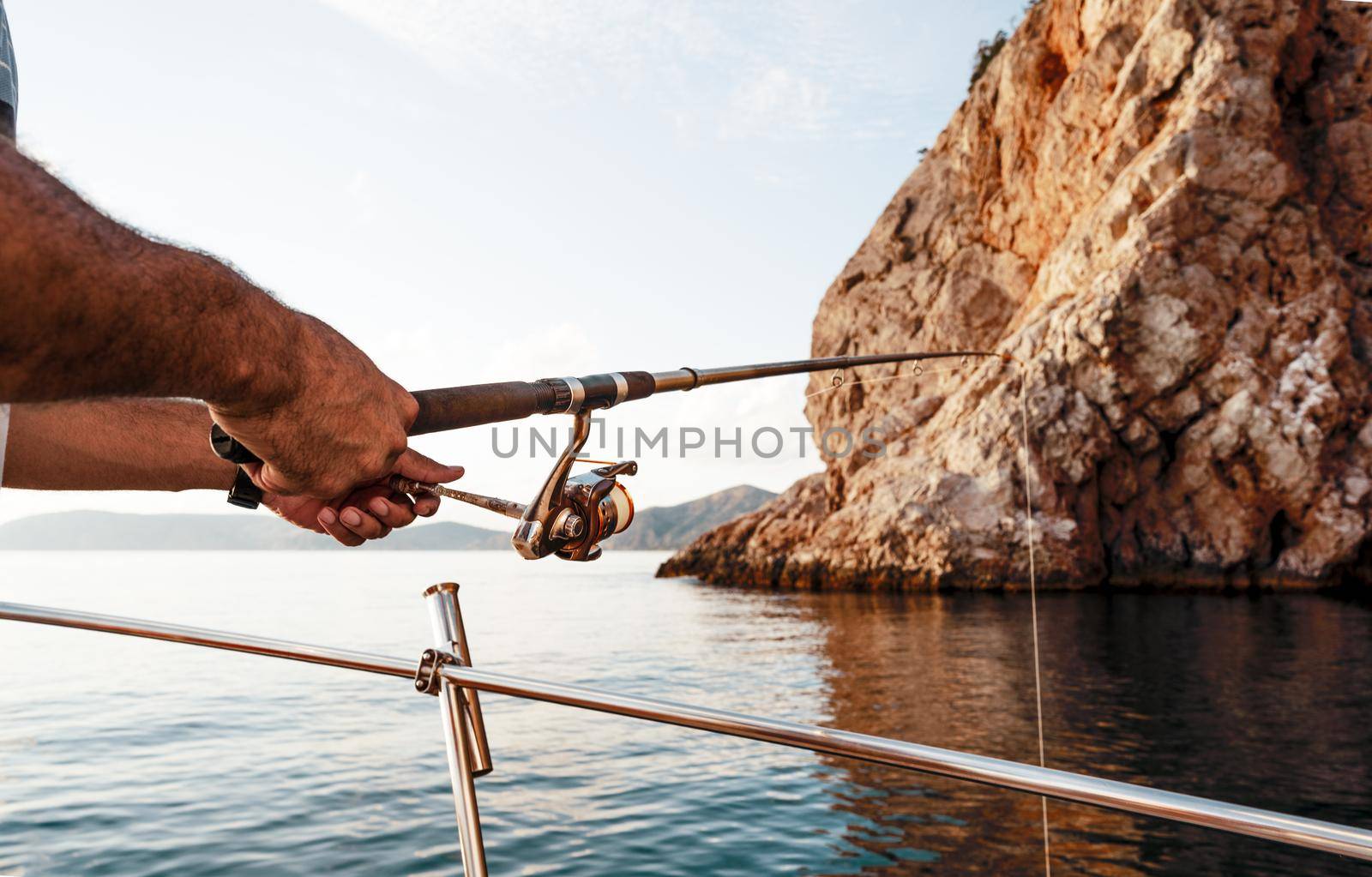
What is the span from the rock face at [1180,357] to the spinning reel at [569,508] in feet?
93.7

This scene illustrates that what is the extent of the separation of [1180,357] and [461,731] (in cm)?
3224

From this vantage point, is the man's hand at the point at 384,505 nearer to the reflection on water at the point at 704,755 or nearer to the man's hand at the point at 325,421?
the man's hand at the point at 325,421

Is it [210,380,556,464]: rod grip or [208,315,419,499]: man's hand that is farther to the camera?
[210,380,556,464]: rod grip

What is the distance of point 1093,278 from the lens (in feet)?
107

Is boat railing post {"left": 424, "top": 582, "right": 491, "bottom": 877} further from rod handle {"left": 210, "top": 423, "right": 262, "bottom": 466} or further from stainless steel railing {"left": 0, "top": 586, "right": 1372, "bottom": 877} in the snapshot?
rod handle {"left": 210, "top": 423, "right": 262, "bottom": 466}

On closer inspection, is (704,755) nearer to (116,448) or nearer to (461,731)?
(461,731)

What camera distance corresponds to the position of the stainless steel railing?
45.4 inches

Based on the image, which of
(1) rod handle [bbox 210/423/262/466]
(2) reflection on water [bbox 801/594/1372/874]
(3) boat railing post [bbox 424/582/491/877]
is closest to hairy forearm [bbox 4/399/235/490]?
(3) boat railing post [bbox 424/582/491/877]

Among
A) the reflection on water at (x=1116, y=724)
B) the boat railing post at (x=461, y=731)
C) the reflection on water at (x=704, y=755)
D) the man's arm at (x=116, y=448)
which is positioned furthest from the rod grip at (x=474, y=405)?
the reflection on water at (x=1116, y=724)

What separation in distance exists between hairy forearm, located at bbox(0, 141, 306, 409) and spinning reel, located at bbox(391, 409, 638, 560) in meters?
0.52

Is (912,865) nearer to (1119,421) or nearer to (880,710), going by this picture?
(880,710)

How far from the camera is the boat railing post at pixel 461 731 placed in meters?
1.72

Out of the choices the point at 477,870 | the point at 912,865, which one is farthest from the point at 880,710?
the point at 477,870

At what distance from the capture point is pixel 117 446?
1883mm
